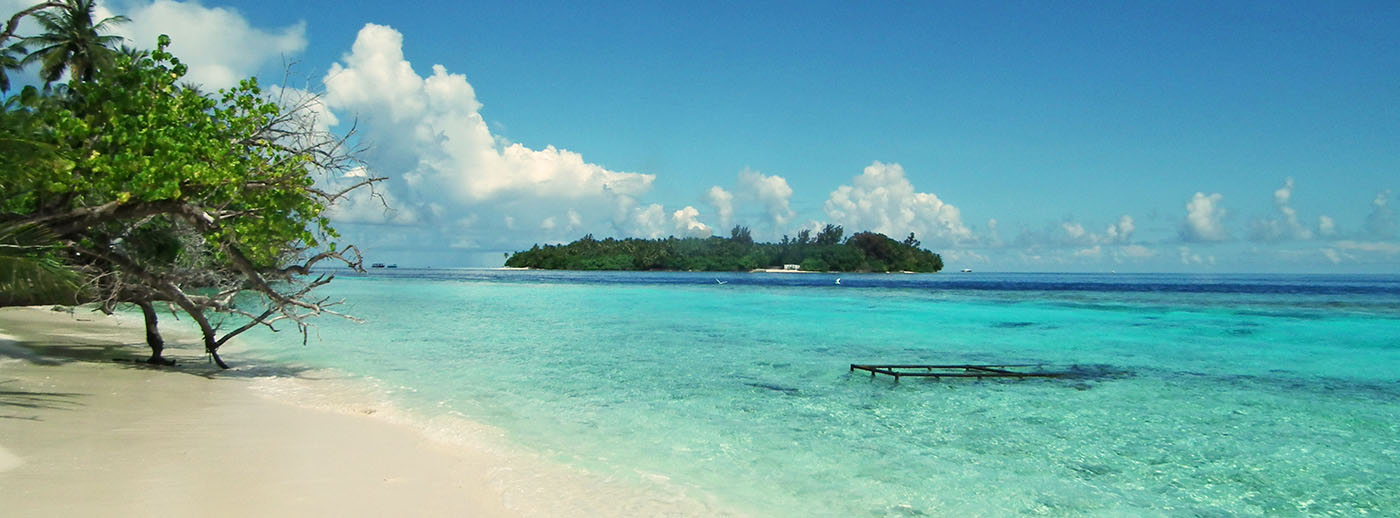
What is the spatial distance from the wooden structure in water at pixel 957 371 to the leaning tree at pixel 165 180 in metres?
8.77

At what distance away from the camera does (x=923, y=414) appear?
10.2 metres

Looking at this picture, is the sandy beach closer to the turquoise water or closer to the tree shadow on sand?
the tree shadow on sand

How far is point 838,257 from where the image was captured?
496 ft

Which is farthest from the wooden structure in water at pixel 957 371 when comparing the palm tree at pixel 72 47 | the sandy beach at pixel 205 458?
the palm tree at pixel 72 47

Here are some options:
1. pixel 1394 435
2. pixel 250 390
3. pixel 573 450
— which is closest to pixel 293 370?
pixel 250 390

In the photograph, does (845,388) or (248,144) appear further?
(845,388)

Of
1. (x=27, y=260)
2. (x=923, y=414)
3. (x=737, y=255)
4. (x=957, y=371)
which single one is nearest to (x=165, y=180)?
(x=27, y=260)

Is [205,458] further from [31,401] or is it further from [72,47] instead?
[72,47]

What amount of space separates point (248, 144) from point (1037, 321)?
2876cm

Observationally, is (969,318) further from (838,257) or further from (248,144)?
(838,257)

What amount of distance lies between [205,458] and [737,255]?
506 ft

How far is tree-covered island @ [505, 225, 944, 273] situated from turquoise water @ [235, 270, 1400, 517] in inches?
4998

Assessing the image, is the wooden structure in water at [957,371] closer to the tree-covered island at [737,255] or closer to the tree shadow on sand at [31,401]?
the tree shadow on sand at [31,401]

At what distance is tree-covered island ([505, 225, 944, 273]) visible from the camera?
493 ft
